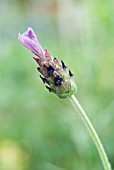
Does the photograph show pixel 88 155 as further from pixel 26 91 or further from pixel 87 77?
pixel 26 91

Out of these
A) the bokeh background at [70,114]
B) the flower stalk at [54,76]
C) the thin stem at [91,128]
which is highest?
the bokeh background at [70,114]

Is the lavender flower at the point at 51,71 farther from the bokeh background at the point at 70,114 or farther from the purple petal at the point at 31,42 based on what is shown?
the bokeh background at the point at 70,114

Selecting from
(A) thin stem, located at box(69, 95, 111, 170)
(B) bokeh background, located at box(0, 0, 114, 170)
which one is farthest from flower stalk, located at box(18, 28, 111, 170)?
(B) bokeh background, located at box(0, 0, 114, 170)

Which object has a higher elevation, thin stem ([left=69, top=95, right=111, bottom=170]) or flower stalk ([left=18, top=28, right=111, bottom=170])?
flower stalk ([left=18, top=28, right=111, bottom=170])

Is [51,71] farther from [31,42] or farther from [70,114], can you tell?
[70,114]

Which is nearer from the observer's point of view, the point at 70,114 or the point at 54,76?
the point at 54,76

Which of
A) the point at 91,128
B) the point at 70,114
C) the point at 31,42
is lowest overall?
the point at 91,128

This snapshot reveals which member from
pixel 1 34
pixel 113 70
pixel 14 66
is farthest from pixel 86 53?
pixel 1 34

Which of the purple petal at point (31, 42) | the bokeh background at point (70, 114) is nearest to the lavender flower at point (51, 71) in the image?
the purple petal at point (31, 42)

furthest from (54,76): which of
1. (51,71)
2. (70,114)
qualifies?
(70,114)

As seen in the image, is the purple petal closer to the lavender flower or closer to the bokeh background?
the lavender flower
